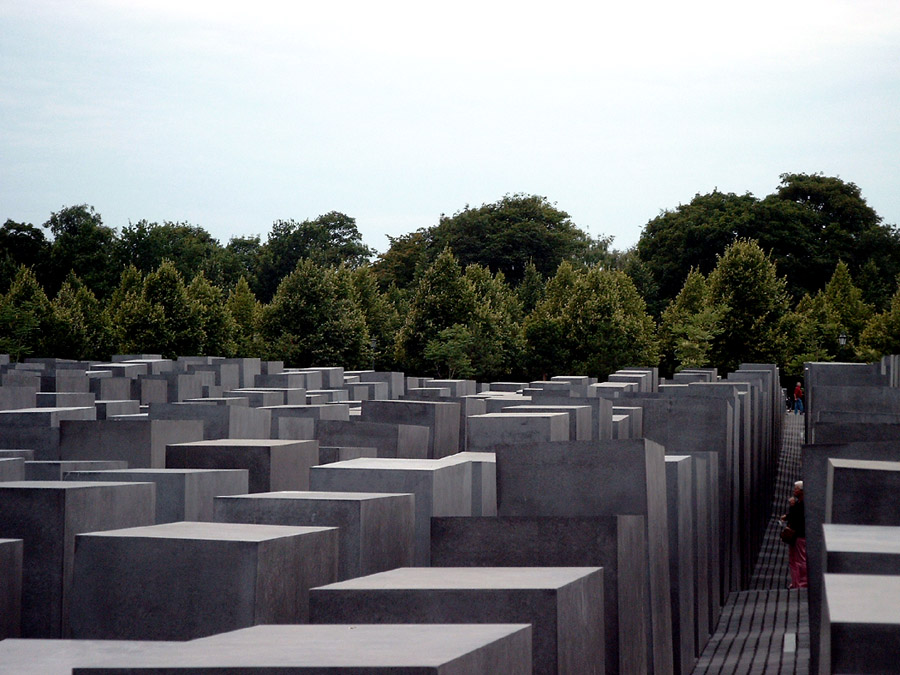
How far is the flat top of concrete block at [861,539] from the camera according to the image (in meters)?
4.99

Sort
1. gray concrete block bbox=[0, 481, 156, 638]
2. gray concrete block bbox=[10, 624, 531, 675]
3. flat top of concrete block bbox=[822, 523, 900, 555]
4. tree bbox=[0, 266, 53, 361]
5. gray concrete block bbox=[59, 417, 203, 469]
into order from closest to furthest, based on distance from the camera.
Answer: gray concrete block bbox=[10, 624, 531, 675], flat top of concrete block bbox=[822, 523, 900, 555], gray concrete block bbox=[0, 481, 156, 638], gray concrete block bbox=[59, 417, 203, 469], tree bbox=[0, 266, 53, 361]

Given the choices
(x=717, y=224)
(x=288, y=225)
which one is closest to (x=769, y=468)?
(x=717, y=224)

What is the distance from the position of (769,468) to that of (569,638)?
82.6 feet

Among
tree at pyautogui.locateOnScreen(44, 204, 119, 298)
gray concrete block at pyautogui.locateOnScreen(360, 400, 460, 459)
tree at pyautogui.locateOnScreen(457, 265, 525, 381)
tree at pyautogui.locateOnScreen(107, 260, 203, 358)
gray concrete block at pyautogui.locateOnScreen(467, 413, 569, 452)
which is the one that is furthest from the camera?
tree at pyautogui.locateOnScreen(44, 204, 119, 298)

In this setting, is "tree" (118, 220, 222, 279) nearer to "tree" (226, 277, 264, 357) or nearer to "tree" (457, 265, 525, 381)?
"tree" (226, 277, 264, 357)

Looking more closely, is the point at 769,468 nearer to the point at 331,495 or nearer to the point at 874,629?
the point at 331,495

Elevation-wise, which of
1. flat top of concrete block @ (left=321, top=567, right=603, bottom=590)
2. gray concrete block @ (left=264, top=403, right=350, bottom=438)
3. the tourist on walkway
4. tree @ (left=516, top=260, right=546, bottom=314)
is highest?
tree @ (left=516, top=260, right=546, bottom=314)

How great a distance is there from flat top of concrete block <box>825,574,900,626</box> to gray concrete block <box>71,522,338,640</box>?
3030 millimetres

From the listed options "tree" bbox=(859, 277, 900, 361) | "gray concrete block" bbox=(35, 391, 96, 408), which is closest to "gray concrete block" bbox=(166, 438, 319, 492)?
"gray concrete block" bbox=(35, 391, 96, 408)

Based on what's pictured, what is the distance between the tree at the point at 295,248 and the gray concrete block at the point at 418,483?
7696 cm

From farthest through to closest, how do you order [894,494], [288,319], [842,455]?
[288,319] → [842,455] → [894,494]

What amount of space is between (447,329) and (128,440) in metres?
30.8

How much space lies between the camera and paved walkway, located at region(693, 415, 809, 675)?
11109mm

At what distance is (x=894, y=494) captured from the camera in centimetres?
716
